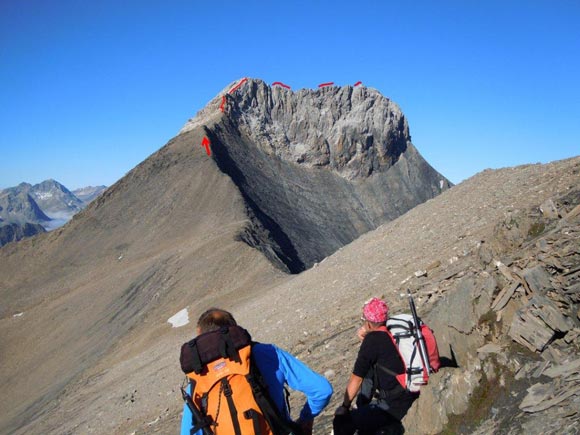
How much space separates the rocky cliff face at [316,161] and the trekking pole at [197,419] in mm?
47166

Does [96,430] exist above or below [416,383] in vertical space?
below

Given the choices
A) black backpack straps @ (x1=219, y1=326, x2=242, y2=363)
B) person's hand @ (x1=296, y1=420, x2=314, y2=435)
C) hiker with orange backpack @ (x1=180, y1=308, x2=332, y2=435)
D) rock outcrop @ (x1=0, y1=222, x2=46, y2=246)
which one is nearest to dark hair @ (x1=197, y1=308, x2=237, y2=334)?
hiker with orange backpack @ (x1=180, y1=308, x2=332, y2=435)

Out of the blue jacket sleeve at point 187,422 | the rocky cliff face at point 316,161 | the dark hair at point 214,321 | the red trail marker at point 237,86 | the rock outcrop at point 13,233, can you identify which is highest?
the rock outcrop at point 13,233

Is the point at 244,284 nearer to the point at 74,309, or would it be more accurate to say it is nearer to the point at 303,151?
the point at 74,309

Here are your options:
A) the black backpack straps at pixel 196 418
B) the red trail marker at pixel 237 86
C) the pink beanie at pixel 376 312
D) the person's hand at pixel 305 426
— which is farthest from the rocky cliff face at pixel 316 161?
the black backpack straps at pixel 196 418

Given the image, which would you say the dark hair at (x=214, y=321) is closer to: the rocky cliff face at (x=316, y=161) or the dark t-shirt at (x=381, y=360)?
the dark t-shirt at (x=381, y=360)

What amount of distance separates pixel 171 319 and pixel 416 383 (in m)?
29.1

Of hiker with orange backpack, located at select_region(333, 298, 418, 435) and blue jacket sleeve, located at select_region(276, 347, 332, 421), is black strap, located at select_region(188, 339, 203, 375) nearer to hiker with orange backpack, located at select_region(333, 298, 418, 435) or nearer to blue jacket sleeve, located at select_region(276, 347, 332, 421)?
blue jacket sleeve, located at select_region(276, 347, 332, 421)

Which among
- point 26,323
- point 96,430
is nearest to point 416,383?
point 96,430

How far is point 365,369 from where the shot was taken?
5141 mm

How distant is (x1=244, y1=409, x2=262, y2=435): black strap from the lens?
3.63 meters

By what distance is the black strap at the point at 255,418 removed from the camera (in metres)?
3.63

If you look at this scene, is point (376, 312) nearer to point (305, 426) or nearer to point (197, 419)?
point (305, 426)

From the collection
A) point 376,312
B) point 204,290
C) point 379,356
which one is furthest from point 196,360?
point 204,290
